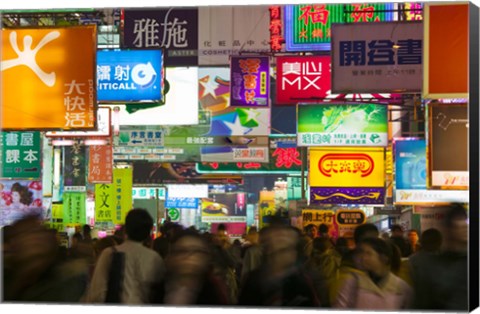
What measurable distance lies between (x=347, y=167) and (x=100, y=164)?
634 cm

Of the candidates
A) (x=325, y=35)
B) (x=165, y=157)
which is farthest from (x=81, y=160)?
(x=325, y=35)

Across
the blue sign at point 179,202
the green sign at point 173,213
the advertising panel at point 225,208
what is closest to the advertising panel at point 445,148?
the blue sign at point 179,202

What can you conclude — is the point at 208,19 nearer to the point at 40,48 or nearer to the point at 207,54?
the point at 207,54

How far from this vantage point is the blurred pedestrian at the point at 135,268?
5738 millimetres

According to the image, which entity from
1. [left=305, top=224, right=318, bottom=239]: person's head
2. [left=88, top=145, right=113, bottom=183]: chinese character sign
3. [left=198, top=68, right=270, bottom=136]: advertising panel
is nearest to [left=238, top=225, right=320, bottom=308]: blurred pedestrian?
[left=305, top=224, right=318, bottom=239]: person's head

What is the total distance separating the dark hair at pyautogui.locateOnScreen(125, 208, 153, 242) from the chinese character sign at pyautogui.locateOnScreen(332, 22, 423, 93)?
12.5 feet

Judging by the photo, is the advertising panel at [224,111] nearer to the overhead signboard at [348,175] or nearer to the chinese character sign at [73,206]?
the overhead signboard at [348,175]

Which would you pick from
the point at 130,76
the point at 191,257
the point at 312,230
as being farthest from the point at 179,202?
the point at 191,257

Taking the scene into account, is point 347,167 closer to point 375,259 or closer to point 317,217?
point 317,217

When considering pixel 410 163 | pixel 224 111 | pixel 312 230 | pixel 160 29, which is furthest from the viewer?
pixel 224 111

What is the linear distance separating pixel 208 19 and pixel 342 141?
9.25 ft

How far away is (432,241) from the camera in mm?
6402

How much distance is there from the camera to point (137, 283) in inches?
231

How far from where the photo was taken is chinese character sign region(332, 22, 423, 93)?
9.00 metres
